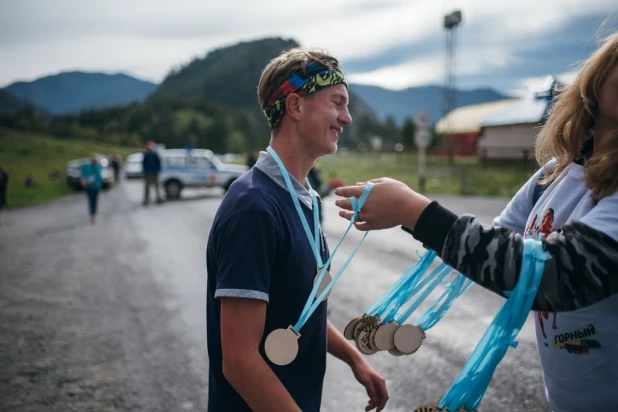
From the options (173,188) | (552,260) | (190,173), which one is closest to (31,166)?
(173,188)

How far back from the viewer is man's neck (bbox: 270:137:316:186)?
5.53 feet

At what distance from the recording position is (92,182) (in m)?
13.9

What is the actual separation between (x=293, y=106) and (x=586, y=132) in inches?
35.4

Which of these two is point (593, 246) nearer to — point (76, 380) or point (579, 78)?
point (579, 78)

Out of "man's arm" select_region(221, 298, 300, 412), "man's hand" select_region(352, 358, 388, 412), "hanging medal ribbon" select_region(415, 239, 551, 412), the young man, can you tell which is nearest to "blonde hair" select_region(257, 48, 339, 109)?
the young man

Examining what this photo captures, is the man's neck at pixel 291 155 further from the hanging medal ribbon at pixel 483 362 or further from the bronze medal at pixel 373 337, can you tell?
the hanging medal ribbon at pixel 483 362

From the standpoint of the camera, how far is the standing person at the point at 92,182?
13.7 meters

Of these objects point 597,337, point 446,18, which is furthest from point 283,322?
point 446,18

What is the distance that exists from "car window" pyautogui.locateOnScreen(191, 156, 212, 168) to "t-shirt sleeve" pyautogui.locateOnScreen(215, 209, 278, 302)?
63.4 ft

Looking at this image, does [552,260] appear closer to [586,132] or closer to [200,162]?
[586,132]

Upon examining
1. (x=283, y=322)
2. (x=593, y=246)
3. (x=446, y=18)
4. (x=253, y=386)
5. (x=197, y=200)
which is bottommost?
(x=197, y=200)

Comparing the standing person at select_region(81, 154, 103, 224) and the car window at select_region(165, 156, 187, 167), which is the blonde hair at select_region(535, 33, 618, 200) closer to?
the standing person at select_region(81, 154, 103, 224)

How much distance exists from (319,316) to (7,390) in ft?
11.7

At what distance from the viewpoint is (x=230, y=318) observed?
53.7 inches
